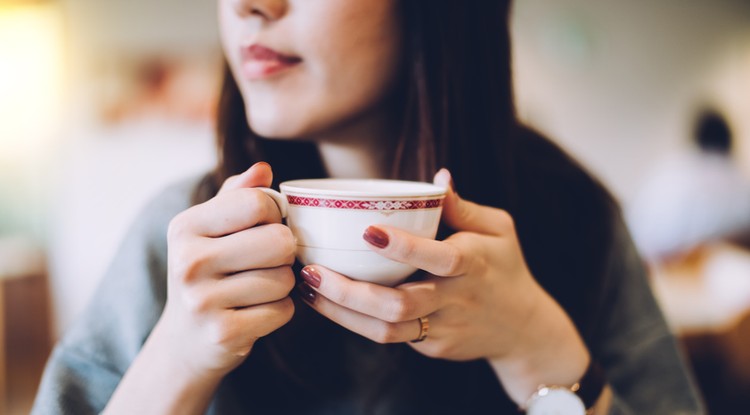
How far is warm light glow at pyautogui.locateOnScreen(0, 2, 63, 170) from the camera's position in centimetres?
383

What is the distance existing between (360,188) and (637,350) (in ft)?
1.99

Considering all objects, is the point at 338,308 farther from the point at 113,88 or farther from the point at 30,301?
the point at 30,301

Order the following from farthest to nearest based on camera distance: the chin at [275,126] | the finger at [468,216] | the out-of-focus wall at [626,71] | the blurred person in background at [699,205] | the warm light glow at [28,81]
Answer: the out-of-focus wall at [626,71], the warm light glow at [28,81], the blurred person in background at [699,205], the chin at [275,126], the finger at [468,216]

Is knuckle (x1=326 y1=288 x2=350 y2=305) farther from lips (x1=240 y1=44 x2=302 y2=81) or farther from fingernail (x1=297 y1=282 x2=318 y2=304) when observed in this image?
lips (x1=240 y1=44 x2=302 y2=81)

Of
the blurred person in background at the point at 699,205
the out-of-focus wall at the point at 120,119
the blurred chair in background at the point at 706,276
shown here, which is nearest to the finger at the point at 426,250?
the blurred chair in background at the point at 706,276

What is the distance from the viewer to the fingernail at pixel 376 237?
17.2 inches

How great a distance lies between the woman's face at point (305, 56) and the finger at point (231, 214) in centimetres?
22

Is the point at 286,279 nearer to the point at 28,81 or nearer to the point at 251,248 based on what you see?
the point at 251,248

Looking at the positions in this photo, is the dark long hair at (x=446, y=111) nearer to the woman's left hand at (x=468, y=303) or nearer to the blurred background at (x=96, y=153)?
the woman's left hand at (x=468, y=303)

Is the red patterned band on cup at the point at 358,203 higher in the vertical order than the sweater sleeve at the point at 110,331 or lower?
higher

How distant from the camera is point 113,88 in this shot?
378cm

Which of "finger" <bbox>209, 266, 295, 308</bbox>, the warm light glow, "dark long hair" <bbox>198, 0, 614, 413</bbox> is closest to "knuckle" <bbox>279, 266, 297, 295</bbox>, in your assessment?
"finger" <bbox>209, 266, 295, 308</bbox>

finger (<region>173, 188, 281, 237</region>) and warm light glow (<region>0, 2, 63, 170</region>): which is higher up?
finger (<region>173, 188, 281, 237</region>)

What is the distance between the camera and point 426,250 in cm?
47
